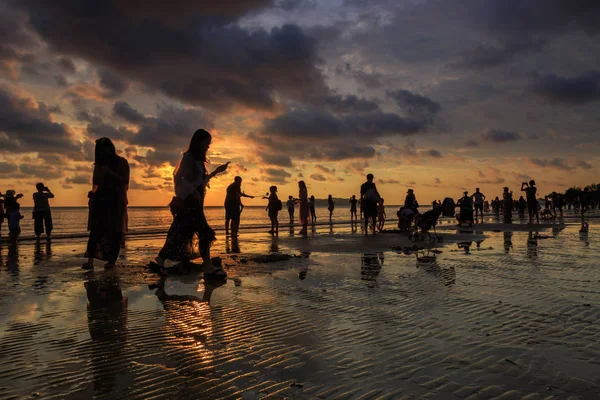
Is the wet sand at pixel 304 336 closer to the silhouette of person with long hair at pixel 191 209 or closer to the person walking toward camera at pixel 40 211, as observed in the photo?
the silhouette of person with long hair at pixel 191 209

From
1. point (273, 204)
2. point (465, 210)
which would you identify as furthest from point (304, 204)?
point (465, 210)

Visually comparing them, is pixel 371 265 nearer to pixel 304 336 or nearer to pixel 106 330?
pixel 304 336

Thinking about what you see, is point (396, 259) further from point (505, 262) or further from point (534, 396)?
point (534, 396)

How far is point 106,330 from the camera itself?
384 cm

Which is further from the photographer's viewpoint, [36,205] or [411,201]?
[411,201]

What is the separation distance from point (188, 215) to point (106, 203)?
1.66m

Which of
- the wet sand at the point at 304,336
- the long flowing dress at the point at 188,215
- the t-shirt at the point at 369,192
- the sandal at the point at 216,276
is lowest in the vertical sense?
the wet sand at the point at 304,336

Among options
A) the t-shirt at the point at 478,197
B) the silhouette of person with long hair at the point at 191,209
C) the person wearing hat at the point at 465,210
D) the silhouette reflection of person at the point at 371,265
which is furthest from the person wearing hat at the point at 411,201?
the silhouette of person with long hair at the point at 191,209

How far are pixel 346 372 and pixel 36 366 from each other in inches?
82.4

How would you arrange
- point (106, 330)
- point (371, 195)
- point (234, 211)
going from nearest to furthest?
point (106, 330) < point (234, 211) < point (371, 195)

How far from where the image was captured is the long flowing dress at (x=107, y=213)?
24.0 feet

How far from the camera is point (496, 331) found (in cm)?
374

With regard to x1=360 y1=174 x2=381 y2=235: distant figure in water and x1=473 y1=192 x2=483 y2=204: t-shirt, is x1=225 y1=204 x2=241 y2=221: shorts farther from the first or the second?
x1=473 y1=192 x2=483 y2=204: t-shirt

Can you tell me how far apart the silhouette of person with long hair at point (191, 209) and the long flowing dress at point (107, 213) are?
1.21m
